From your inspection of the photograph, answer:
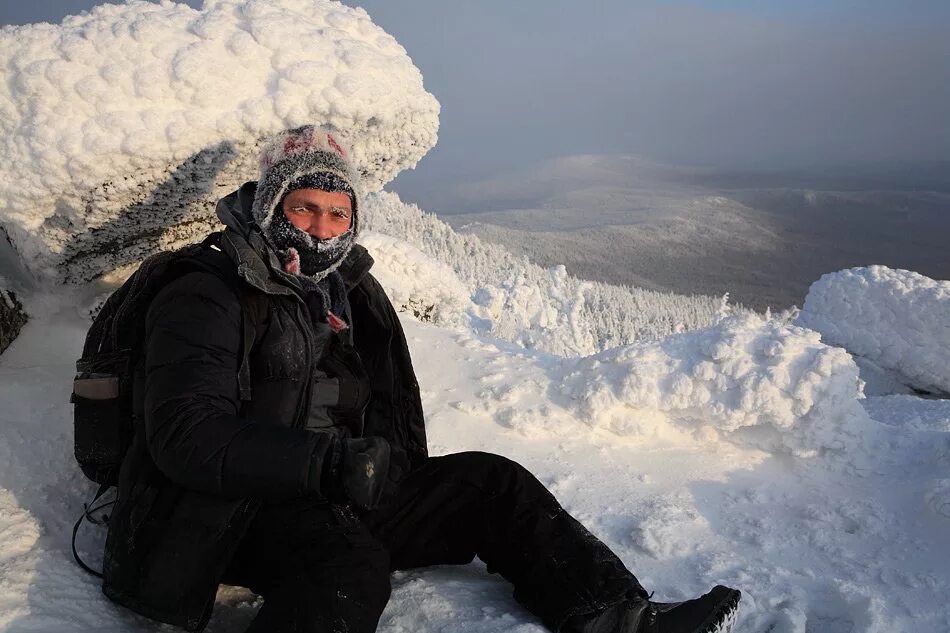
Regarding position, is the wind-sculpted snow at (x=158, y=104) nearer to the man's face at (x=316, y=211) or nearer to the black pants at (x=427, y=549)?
the man's face at (x=316, y=211)

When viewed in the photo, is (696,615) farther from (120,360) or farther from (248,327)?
(120,360)

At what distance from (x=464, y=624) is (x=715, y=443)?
97.3 inches

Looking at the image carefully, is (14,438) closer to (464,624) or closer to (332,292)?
(332,292)

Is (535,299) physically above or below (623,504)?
A: below

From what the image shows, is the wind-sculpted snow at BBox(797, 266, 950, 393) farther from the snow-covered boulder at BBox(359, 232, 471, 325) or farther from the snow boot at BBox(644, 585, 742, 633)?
the snow boot at BBox(644, 585, 742, 633)

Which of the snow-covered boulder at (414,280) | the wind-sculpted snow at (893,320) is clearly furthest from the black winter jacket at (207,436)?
the wind-sculpted snow at (893,320)

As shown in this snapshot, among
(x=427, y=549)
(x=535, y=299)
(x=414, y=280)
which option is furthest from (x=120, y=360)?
(x=535, y=299)

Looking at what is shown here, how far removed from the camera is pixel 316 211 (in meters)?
2.80

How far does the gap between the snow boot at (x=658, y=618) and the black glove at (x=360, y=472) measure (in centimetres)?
93

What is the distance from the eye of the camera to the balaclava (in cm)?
274

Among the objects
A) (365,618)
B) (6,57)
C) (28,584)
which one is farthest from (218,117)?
(365,618)

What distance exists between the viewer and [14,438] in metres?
3.28

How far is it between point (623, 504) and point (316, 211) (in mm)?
2373

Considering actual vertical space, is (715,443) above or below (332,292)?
below
